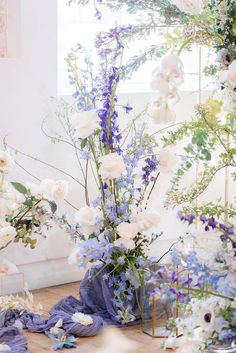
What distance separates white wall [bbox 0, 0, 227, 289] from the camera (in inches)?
173

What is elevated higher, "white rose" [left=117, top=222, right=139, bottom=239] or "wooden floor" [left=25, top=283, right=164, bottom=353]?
"white rose" [left=117, top=222, right=139, bottom=239]

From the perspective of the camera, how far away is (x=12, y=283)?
3975 mm

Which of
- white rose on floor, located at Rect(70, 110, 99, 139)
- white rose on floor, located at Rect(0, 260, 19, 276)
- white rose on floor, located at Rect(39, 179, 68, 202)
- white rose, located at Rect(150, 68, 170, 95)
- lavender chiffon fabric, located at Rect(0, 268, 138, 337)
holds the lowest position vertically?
lavender chiffon fabric, located at Rect(0, 268, 138, 337)

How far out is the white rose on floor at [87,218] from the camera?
12.7ft

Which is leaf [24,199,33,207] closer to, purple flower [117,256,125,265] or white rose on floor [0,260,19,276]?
white rose on floor [0,260,19,276]

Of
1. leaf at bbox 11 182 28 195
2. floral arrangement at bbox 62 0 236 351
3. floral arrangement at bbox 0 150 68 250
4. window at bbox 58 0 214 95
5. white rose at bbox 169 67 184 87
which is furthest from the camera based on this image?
window at bbox 58 0 214 95

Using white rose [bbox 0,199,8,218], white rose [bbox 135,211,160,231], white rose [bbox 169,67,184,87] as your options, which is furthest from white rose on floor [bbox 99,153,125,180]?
white rose [bbox 169,67,184,87]

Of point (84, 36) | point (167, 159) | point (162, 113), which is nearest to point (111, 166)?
point (167, 159)

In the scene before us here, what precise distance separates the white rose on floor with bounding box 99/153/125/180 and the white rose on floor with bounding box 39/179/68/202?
0.89 ft

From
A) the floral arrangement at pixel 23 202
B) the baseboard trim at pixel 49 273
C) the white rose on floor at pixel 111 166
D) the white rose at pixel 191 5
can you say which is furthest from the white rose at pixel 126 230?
the white rose at pixel 191 5

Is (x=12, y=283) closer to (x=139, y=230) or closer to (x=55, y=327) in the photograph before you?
(x=55, y=327)

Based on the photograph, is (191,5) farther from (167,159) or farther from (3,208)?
(3,208)

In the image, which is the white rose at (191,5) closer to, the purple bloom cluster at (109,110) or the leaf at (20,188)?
the purple bloom cluster at (109,110)

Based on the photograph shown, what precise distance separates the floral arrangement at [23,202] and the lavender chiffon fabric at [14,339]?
1.29 feet
